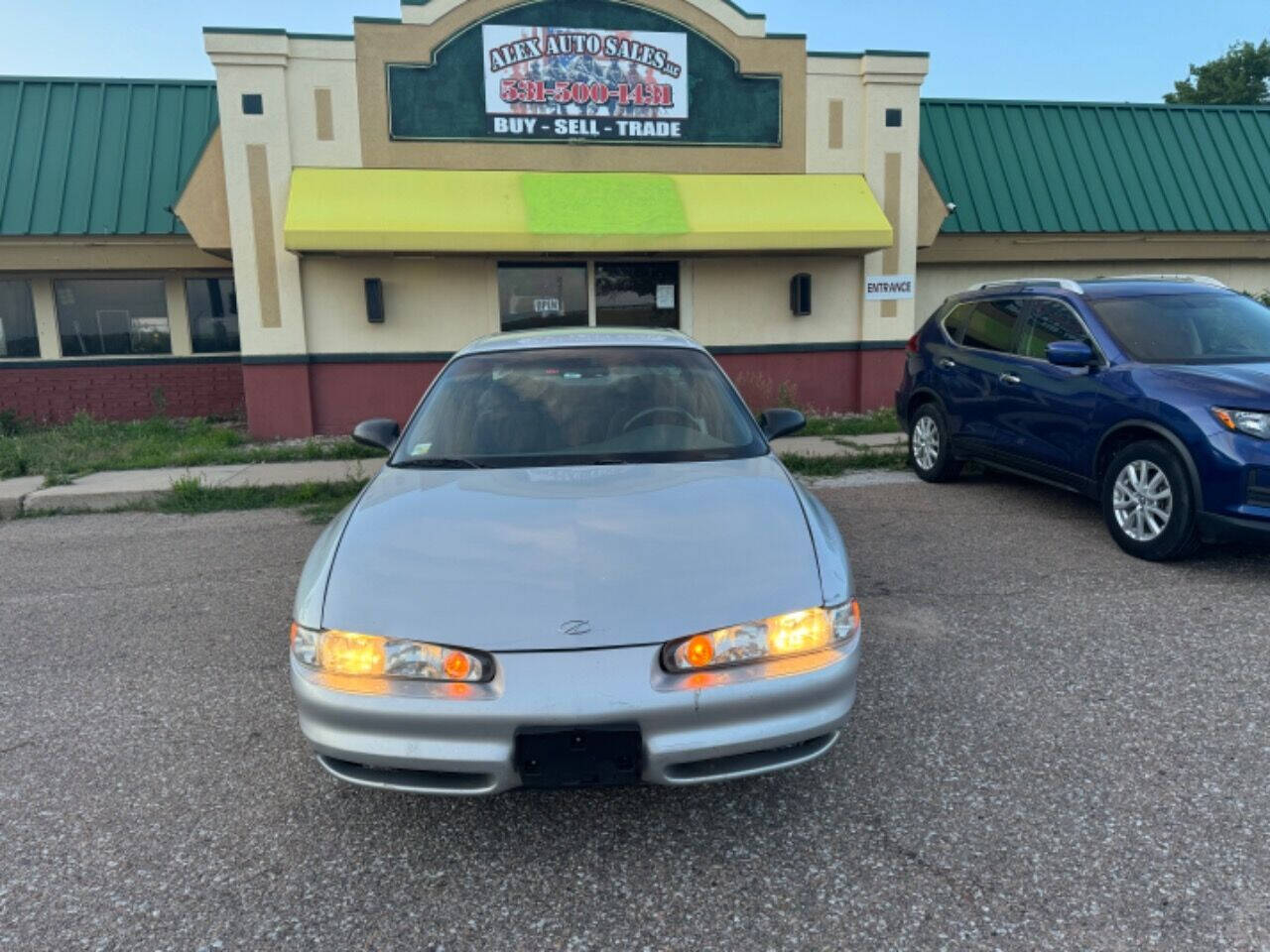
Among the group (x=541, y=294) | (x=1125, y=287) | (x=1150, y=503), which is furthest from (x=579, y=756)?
(x=541, y=294)

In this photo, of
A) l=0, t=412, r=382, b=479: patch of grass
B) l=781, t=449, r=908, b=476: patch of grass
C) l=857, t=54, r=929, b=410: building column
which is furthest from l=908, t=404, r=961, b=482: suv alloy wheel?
l=0, t=412, r=382, b=479: patch of grass

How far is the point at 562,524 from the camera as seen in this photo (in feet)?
9.77

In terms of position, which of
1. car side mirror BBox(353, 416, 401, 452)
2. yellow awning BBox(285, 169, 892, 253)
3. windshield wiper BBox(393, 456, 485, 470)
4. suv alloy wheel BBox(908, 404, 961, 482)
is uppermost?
yellow awning BBox(285, 169, 892, 253)

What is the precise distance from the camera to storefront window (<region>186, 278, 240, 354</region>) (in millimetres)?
13391

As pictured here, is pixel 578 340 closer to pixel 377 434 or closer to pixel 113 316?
pixel 377 434

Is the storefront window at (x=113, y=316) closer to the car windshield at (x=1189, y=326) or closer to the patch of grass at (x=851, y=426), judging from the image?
the patch of grass at (x=851, y=426)

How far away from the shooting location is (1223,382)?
5.24 metres

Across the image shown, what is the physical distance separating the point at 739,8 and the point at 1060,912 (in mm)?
11867

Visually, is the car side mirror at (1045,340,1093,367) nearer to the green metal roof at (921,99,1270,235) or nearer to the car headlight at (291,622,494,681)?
the car headlight at (291,622,494,681)

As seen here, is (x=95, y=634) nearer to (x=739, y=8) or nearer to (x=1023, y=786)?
(x=1023, y=786)

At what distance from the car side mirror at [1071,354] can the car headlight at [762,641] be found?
4267 mm

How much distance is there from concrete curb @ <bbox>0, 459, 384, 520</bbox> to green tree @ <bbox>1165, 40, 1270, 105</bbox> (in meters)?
37.0

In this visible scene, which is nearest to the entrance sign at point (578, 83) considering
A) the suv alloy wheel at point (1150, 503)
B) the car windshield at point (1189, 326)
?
the car windshield at point (1189, 326)

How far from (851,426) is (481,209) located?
213 inches
